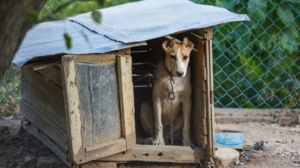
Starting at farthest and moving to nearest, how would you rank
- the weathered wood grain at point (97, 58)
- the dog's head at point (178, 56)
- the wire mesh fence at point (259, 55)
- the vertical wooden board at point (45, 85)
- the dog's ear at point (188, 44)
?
the wire mesh fence at point (259, 55) → the dog's ear at point (188, 44) → the dog's head at point (178, 56) → the vertical wooden board at point (45, 85) → the weathered wood grain at point (97, 58)

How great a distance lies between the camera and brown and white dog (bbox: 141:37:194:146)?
3.35m

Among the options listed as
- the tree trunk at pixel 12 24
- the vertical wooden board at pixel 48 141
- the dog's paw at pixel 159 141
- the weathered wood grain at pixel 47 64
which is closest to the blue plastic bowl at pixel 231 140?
the dog's paw at pixel 159 141

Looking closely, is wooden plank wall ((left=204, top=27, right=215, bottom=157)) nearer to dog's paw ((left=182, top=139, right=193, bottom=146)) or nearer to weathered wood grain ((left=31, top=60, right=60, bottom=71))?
dog's paw ((left=182, top=139, right=193, bottom=146))

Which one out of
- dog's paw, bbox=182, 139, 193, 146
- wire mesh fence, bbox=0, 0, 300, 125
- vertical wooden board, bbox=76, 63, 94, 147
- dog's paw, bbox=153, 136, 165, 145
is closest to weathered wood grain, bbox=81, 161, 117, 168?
vertical wooden board, bbox=76, 63, 94, 147

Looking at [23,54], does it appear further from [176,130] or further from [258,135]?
[258,135]

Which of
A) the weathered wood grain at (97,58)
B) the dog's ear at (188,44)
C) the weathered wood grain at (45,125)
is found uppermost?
the dog's ear at (188,44)

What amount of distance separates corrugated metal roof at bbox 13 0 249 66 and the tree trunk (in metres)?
1.65

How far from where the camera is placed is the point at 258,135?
4375mm

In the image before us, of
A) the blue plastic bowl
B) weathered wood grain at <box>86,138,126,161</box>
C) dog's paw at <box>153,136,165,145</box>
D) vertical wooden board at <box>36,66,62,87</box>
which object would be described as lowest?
the blue plastic bowl

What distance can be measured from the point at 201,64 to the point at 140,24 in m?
0.72

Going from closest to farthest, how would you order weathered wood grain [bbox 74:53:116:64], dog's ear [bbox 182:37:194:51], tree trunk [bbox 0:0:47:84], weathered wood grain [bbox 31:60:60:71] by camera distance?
1. tree trunk [bbox 0:0:47:84]
2. weathered wood grain [bbox 31:60:60:71]
3. weathered wood grain [bbox 74:53:116:64]
4. dog's ear [bbox 182:37:194:51]

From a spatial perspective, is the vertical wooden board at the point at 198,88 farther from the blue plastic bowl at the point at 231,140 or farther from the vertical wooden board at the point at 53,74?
the vertical wooden board at the point at 53,74

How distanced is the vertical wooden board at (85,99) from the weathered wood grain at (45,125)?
0.79 feet

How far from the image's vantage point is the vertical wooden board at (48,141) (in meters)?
3.20
